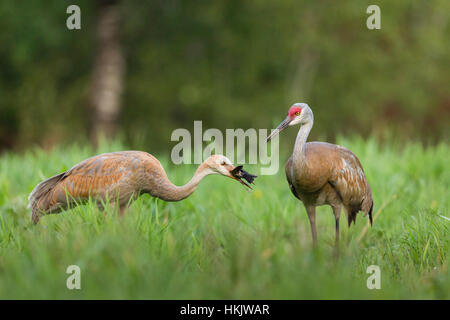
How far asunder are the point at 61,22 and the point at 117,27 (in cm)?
291

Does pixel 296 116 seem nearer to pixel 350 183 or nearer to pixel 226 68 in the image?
pixel 350 183

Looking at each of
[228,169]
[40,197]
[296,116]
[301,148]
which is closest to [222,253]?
[228,169]

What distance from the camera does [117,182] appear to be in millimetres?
4742

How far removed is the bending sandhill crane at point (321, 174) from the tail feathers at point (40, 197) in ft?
6.68

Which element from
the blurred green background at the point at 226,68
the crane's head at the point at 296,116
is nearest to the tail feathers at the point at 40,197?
the crane's head at the point at 296,116

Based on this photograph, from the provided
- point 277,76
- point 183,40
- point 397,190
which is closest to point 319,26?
point 277,76

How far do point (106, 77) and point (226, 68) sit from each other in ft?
19.6

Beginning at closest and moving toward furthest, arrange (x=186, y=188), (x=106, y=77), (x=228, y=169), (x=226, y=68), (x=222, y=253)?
(x=222, y=253)
(x=228, y=169)
(x=186, y=188)
(x=106, y=77)
(x=226, y=68)

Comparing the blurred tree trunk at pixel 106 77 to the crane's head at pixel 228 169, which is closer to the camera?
the crane's head at pixel 228 169

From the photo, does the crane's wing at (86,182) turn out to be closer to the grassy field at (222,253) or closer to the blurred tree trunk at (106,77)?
the grassy field at (222,253)

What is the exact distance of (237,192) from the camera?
6758 millimetres

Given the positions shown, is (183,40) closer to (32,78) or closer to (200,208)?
(32,78)

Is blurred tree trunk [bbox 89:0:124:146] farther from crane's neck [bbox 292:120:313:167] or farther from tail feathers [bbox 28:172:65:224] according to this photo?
crane's neck [bbox 292:120:313:167]

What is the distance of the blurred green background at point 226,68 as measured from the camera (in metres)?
15.1
